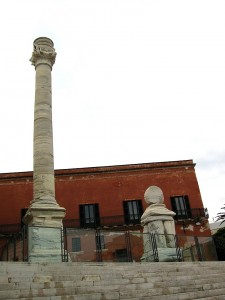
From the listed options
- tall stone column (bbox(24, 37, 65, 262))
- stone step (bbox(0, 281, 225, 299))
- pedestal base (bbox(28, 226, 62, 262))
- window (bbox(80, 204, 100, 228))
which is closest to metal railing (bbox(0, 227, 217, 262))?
pedestal base (bbox(28, 226, 62, 262))

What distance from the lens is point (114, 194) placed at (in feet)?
91.0

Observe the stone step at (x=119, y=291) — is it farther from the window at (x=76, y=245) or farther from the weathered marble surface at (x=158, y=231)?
the window at (x=76, y=245)

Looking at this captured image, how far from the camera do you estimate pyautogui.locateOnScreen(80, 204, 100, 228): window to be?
86.7ft

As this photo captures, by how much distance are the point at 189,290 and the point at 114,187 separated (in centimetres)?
1969

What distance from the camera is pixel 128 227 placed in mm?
26312

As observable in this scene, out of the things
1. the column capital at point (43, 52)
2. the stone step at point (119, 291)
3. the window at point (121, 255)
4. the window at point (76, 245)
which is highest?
the column capital at point (43, 52)

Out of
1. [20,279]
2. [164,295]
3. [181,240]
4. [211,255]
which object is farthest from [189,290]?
[211,255]

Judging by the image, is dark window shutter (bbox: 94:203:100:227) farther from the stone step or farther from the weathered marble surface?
the stone step

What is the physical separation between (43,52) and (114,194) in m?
15.0

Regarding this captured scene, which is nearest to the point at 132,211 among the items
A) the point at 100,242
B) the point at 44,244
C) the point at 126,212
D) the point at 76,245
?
Result: the point at 126,212

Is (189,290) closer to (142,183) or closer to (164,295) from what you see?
(164,295)

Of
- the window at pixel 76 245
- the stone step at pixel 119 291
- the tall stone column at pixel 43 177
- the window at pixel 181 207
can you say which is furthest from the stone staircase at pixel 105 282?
the window at pixel 181 207

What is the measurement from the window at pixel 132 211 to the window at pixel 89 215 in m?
2.36

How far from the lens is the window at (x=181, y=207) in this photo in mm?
27073
